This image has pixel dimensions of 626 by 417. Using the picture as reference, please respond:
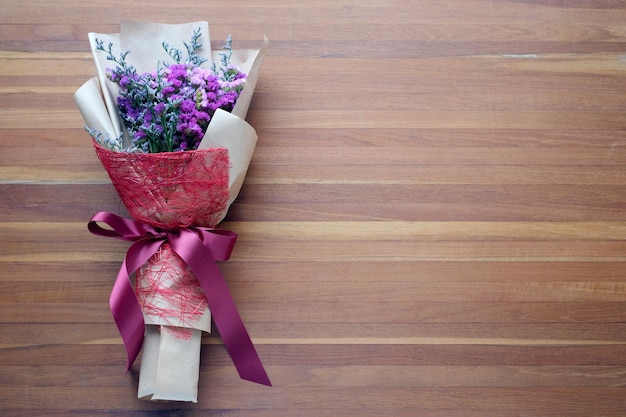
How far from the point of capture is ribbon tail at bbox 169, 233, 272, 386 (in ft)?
4.19

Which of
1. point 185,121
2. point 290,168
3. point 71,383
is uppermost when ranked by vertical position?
point 185,121

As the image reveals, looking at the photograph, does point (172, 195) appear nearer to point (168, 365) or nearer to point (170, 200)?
point (170, 200)

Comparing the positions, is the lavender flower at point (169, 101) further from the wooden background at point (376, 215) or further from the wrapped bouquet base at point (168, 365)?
the wrapped bouquet base at point (168, 365)

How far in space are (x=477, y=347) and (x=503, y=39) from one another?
0.73 metres

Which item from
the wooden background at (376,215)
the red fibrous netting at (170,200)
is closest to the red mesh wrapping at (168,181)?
the red fibrous netting at (170,200)

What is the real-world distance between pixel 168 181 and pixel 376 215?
18.7 inches

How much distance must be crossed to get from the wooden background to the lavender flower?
178 mm

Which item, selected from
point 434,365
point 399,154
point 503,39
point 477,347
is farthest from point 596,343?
point 503,39

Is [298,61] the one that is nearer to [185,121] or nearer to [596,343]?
[185,121]

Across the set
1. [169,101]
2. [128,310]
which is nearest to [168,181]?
[169,101]

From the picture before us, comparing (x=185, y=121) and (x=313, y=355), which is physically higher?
(x=185, y=121)

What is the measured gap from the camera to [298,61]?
1485 mm

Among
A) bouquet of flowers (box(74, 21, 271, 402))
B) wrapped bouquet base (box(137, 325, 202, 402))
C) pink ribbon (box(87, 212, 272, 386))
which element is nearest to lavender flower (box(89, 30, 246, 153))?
bouquet of flowers (box(74, 21, 271, 402))

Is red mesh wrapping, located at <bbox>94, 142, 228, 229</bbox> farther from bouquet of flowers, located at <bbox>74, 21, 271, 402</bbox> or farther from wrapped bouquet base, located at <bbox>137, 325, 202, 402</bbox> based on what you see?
wrapped bouquet base, located at <bbox>137, 325, 202, 402</bbox>
